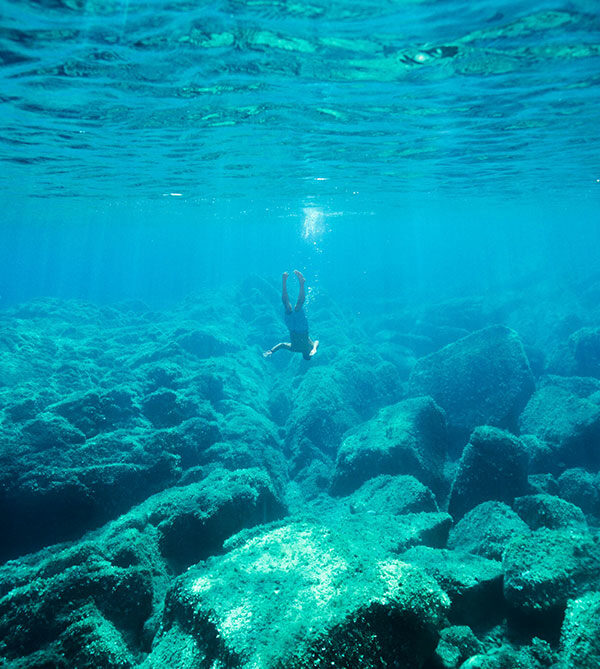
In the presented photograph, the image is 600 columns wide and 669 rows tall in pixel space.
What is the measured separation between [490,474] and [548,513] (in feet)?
5.33

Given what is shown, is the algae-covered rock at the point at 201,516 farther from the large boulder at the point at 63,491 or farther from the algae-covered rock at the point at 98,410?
the algae-covered rock at the point at 98,410

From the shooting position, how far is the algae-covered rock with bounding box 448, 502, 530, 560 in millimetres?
6520

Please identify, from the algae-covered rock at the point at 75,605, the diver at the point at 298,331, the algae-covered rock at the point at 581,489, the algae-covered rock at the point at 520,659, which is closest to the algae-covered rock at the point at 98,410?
the diver at the point at 298,331

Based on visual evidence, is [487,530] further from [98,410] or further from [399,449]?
[98,410]

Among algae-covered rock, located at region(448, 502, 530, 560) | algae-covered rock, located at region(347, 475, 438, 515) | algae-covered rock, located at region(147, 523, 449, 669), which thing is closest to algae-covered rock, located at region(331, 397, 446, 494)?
algae-covered rock, located at region(347, 475, 438, 515)

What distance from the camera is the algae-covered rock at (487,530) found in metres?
6.52

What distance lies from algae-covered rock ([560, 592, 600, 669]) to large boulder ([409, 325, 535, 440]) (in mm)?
9203

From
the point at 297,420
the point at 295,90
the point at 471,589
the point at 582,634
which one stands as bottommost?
the point at 297,420

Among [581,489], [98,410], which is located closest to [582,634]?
[581,489]

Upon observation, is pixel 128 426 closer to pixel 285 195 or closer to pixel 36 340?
pixel 36 340

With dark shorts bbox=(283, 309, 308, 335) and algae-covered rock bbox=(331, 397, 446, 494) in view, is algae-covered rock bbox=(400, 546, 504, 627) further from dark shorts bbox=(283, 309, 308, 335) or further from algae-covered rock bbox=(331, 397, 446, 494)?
dark shorts bbox=(283, 309, 308, 335)

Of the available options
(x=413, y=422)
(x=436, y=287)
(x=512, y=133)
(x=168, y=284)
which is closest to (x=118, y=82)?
(x=413, y=422)

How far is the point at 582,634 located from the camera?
383 cm

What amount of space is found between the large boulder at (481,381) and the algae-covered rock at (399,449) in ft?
7.00
